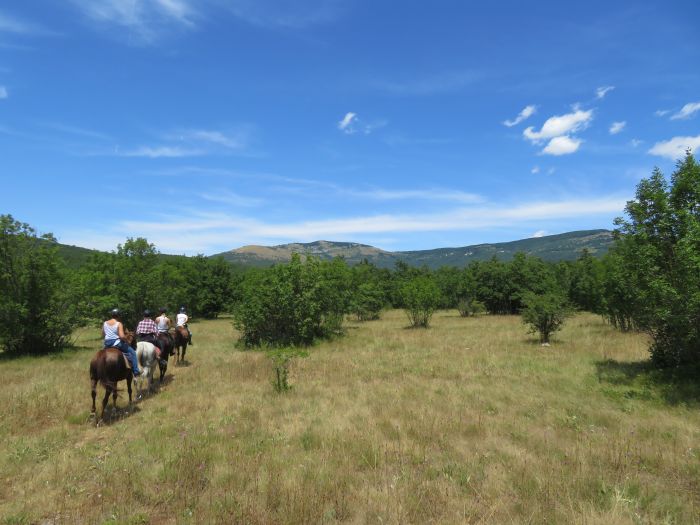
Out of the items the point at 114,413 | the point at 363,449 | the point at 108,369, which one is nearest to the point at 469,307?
the point at 363,449

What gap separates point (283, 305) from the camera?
22234 mm

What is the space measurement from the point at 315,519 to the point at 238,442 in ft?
10.2

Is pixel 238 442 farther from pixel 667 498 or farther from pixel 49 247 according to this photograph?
pixel 49 247

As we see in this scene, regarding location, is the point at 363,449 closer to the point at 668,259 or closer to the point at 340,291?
the point at 668,259

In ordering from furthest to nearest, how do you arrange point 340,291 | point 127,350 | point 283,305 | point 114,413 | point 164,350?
point 340,291
point 283,305
point 164,350
point 127,350
point 114,413

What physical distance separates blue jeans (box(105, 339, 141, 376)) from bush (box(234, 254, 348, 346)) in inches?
428

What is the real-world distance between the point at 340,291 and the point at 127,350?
18.9 meters

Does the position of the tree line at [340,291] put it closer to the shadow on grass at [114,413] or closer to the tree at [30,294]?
the tree at [30,294]

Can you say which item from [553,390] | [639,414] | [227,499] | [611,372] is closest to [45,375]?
[227,499]

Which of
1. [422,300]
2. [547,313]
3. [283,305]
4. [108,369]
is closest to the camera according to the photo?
[108,369]

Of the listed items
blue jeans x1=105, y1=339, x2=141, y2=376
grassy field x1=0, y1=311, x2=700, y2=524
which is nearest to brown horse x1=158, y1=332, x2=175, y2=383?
grassy field x1=0, y1=311, x2=700, y2=524

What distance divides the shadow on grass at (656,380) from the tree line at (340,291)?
715 mm

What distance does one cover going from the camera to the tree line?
11.3 metres

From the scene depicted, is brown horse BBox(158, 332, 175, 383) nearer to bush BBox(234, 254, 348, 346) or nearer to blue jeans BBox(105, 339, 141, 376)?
blue jeans BBox(105, 339, 141, 376)
